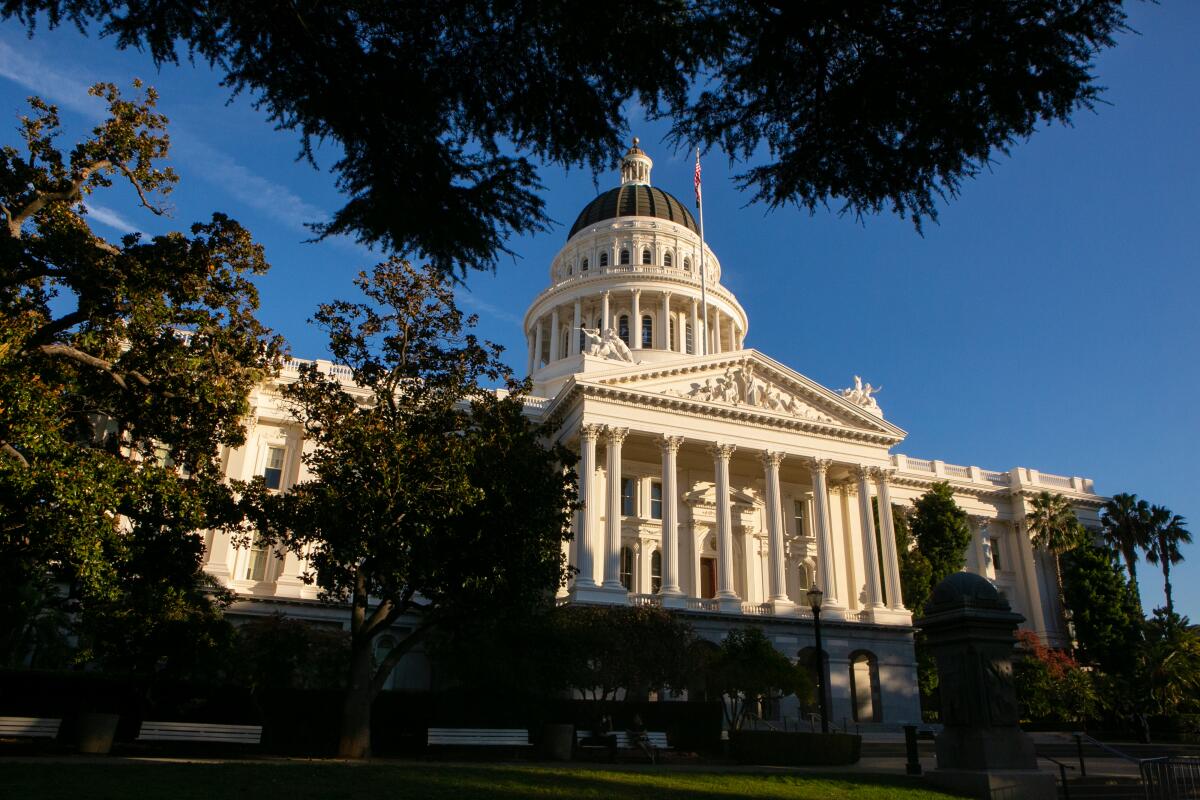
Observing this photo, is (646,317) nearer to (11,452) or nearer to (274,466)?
(274,466)

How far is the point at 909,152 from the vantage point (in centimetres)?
754

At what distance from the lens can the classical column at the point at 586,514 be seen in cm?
4050

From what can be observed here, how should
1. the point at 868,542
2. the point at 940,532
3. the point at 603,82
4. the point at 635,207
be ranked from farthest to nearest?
1. the point at 635,207
2. the point at 940,532
3. the point at 868,542
4. the point at 603,82

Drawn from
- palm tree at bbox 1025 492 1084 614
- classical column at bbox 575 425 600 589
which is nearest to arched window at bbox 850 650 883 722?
classical column at bbox 575 425 600 589

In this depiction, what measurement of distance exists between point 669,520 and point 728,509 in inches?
167

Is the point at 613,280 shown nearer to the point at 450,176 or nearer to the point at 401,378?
the point at 401,378

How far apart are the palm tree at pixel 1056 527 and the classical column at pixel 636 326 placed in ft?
102

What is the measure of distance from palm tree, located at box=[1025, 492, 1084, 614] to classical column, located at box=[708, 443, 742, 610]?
2767 centimetres

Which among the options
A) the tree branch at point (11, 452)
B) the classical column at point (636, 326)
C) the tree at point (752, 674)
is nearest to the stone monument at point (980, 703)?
the tree at point (752, 674)

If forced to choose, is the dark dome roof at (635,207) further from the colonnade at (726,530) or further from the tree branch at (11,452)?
the tree branch at (11,452)

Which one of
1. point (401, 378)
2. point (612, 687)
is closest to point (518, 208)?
point (401, 378)

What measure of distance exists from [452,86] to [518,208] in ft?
4.05

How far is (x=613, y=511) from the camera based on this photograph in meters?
41.9

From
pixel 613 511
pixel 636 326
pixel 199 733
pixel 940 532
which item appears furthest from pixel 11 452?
pixel 636 326
